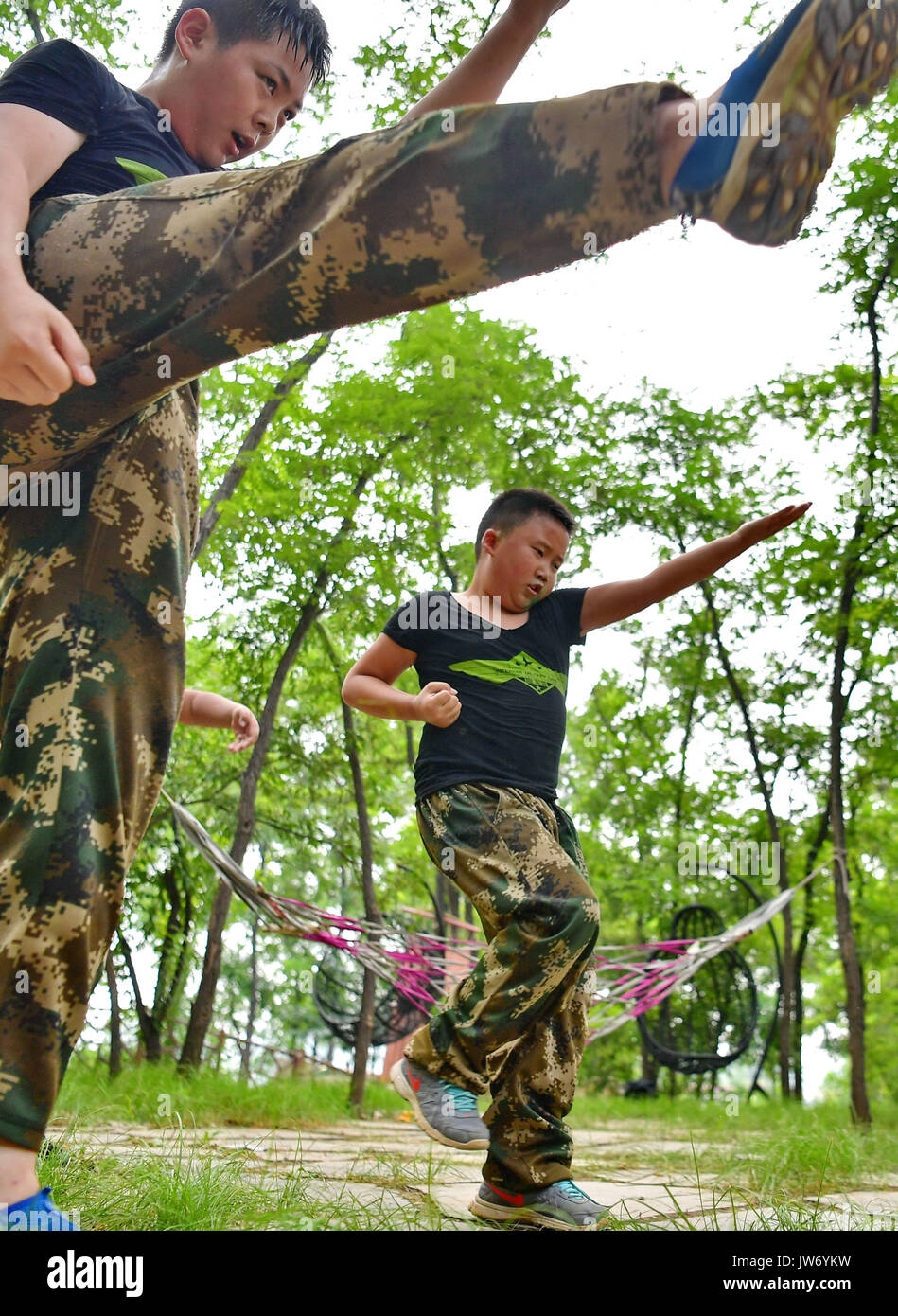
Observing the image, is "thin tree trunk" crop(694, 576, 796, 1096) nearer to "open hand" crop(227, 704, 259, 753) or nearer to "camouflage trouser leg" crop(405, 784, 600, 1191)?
"camouflage trouser leg" crop(405, 784, 600, 1191)

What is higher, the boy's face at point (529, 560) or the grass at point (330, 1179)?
the boy's face at point (529, 560)

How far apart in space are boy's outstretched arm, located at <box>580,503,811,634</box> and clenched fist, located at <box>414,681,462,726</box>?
54 centimetres

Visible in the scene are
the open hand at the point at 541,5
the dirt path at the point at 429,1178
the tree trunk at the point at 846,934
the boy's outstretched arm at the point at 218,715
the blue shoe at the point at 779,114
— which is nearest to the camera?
the blue shoe at the point at 779,114

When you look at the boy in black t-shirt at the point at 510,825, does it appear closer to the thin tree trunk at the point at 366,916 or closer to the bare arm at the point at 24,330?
the bare arm at the point at 24,330

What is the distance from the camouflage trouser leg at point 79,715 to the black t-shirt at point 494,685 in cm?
112

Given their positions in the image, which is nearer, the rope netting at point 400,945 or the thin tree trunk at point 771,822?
the rope netting at point 400,945

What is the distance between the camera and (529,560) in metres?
2.71

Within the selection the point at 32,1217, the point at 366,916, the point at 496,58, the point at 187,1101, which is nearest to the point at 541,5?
the point at 496,58

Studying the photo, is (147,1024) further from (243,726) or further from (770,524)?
(770,524)

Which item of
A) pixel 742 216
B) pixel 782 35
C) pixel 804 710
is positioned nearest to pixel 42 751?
pixel 742 216

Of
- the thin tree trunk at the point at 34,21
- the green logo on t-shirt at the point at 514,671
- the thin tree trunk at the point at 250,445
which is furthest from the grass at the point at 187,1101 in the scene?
the thin tree trunk at the point at 34,21

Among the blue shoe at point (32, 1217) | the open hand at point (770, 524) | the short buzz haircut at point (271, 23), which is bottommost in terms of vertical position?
the blue shoe at point (32, 1217)

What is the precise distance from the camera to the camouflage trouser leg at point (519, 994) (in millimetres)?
2133

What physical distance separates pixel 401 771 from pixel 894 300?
7.11m
